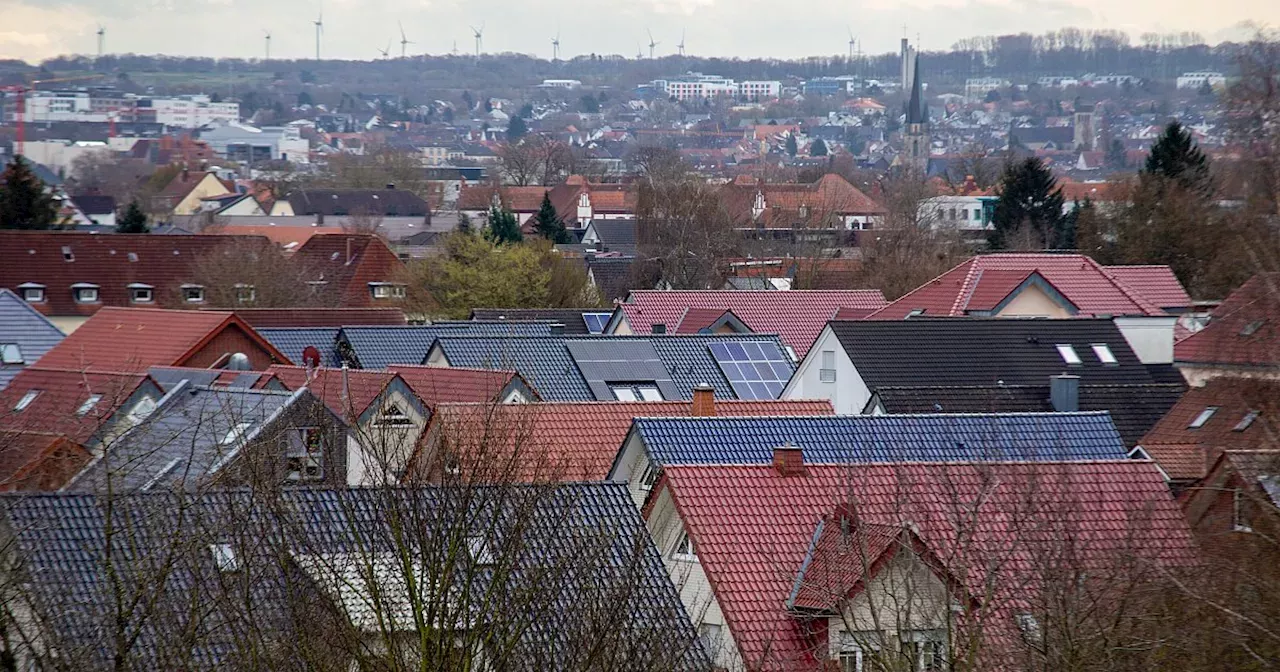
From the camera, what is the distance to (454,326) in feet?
128

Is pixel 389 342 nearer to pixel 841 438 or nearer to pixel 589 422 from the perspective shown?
pixel 589 422

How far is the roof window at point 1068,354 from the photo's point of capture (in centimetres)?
3178

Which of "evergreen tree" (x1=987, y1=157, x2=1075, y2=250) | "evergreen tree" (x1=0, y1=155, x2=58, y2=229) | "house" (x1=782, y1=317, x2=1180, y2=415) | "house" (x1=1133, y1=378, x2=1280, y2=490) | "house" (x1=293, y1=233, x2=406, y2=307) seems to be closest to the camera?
"house" (x1=1133, y1=378, x2=1280, y2=490)

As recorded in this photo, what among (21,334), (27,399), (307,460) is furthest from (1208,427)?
(21,334)

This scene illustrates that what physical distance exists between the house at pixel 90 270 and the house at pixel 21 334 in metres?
11.0

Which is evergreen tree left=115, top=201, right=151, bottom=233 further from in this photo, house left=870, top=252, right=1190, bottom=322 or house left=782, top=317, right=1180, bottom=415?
house left=782, top=317, right=1180, bottom=415

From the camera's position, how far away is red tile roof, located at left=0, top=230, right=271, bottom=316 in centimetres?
5203

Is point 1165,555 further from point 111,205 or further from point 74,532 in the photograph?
point 111,205

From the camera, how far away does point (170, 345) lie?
35188 mm

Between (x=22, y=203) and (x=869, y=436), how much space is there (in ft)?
154

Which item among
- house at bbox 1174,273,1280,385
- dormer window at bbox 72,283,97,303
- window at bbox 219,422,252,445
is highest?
house at bbox 1174,273,1280,385

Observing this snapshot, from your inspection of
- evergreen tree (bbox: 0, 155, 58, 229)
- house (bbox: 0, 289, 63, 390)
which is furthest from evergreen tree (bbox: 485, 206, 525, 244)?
house (bbox: 0, 289, 63, 390)

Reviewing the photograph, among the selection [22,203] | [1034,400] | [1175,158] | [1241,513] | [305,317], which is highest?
[1175,158]

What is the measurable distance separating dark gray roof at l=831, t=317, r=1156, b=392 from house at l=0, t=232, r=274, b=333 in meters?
25.6
